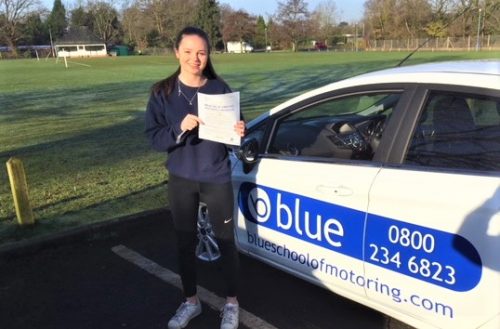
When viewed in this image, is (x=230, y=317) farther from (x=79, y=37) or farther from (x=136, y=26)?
(x=79, y=37)

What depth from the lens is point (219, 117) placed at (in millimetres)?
2750

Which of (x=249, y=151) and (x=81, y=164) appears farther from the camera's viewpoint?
(x=81, y=164)

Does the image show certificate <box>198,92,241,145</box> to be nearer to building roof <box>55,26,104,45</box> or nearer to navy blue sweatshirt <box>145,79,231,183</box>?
navy blue sweatshirt <box>145,79,231,183</box>

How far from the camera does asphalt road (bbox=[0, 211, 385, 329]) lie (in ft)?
11.1

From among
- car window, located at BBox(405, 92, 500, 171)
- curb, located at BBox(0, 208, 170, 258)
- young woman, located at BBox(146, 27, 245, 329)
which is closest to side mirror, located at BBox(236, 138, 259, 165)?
young woman, located at BBox(146, 27, 245, 329)

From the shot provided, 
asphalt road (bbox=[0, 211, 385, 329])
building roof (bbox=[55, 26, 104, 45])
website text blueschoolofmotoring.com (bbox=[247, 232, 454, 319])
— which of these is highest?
building roof (bbox=[55, 26, 104, 45])

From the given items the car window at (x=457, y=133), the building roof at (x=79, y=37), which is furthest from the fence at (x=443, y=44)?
the building roof at (x=79, y=37)

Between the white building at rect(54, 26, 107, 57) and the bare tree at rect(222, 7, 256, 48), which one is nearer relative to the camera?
the white building at rect(54, 26, 107, 57)

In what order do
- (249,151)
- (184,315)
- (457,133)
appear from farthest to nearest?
(249,151) < (184,315) < (457,133)

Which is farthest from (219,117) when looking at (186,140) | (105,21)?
(105,21)

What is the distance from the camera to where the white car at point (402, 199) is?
2.32m

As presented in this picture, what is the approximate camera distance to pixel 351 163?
2863 mm

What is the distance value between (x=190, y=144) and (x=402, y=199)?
3.96ft

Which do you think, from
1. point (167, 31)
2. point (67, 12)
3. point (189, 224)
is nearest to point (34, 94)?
point (189, 224)
